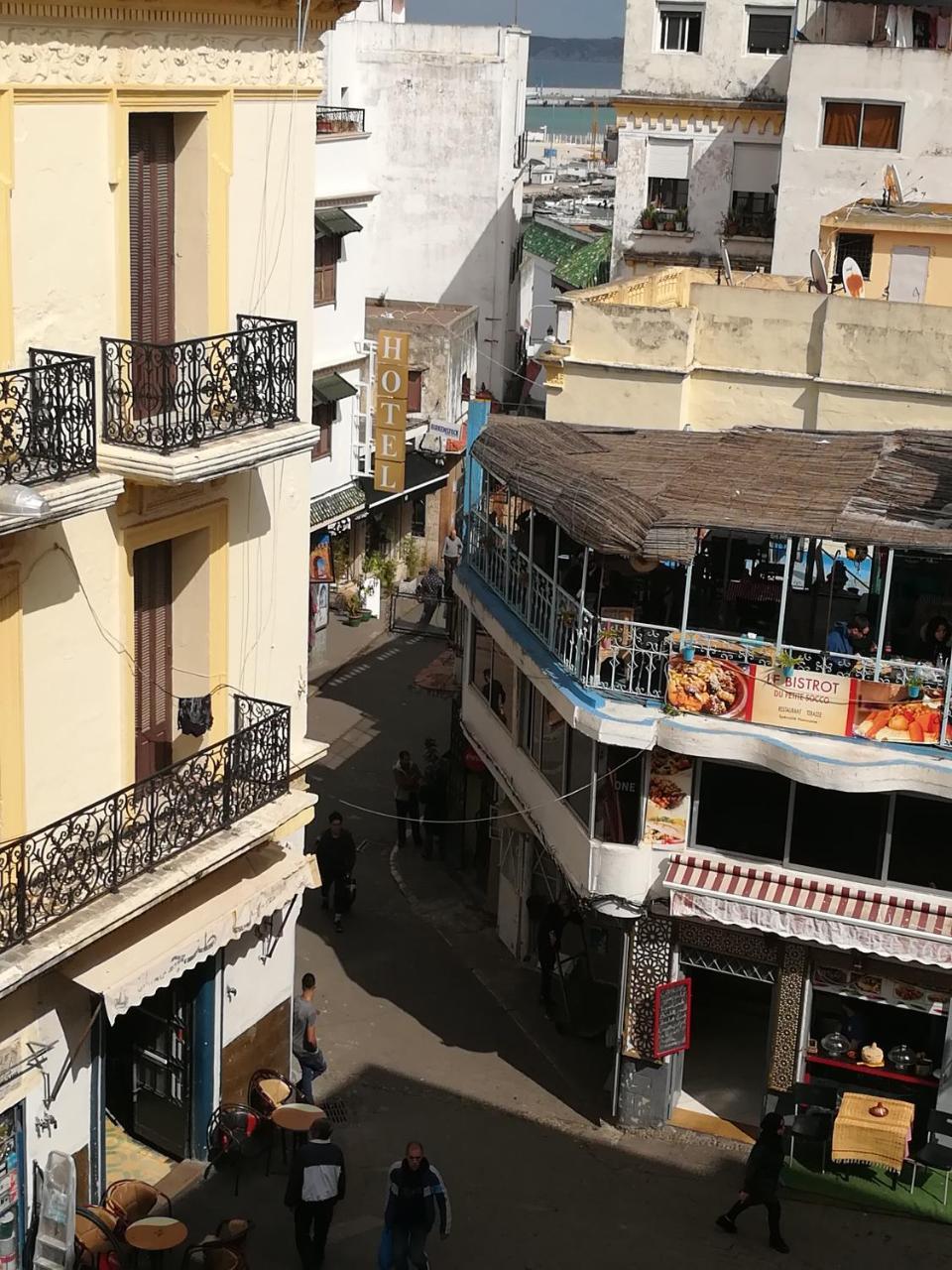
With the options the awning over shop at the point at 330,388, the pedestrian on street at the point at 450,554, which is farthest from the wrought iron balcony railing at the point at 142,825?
the pedestrian on street at the point at 450,554

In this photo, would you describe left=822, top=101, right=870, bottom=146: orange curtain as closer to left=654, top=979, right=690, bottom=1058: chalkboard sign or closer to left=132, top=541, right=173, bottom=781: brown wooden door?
left=654, top=979, right=690, bottom=1058: chalkboard sign

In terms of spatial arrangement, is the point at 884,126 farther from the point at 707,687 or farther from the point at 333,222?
the point at 707,687

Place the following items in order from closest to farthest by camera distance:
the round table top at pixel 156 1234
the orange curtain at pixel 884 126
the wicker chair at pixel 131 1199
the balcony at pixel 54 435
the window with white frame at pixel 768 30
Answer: the balcony at pixel 54 435 → the round table top at pixel 156 1234 → the wicker chair at pixel 131 1199 → the orange curtain at pixel 884 126 → the window with white frame at pixel 768 30

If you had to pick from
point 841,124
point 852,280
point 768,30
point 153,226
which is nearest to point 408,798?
point 852,280

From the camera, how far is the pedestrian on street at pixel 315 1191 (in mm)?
17703

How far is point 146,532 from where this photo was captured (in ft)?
54.5

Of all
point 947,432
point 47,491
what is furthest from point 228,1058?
point 947,432

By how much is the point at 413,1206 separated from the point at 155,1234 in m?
2.50

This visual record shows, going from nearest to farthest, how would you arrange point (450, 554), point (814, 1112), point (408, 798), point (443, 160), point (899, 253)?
point (814, 1112) < point (408, 798) < point (899, 253) < point (450, 554) < point (443, 160)

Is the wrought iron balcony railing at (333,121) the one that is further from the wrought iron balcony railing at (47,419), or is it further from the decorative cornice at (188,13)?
the wrought iron balcony railing at (47,419)

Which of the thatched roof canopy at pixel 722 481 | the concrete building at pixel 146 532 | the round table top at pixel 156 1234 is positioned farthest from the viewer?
the thatched roof canopy at pixel 722 481

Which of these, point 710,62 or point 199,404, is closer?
point 199,404

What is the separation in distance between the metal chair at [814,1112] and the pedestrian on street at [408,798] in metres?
9.90

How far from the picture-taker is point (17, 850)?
607 inches
